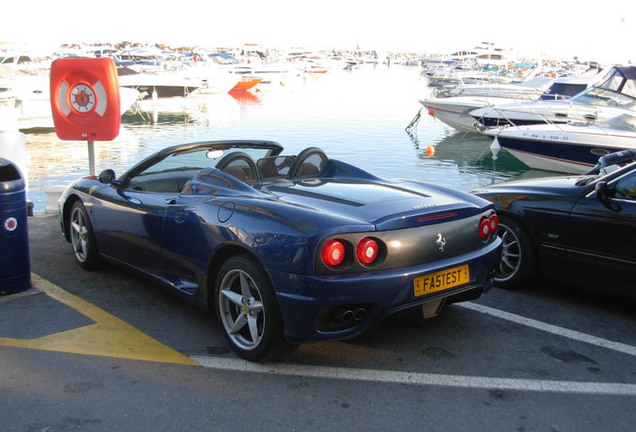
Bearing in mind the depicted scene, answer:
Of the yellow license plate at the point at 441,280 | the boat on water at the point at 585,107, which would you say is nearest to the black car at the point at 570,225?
the yellow license plate at the point at 441,280

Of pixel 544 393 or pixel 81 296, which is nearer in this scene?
pixel 544 393

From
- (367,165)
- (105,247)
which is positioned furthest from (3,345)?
(367,165)

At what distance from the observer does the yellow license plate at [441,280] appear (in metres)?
3.64

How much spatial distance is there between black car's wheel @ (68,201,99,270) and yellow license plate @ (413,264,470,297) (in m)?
3.13

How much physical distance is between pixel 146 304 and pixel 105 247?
2.50 ft

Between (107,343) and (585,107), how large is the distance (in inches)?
681

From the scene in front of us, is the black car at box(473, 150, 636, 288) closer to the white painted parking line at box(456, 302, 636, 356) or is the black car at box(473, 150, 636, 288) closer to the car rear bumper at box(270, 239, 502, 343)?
the white painted parking line at box(456, 302, 636, 356)

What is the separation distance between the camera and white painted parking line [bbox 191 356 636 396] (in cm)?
357

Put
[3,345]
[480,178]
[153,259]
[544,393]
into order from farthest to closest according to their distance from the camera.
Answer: [480,178] < [153,259] < [3,345] < [544,393]

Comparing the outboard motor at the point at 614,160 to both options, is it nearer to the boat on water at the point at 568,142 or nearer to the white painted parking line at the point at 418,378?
the white painted parking line at the point at 418,378

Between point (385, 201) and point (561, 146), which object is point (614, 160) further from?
point (561, 146)

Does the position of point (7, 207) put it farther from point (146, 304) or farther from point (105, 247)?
point (146, 304)

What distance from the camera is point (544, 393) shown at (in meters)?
3.51

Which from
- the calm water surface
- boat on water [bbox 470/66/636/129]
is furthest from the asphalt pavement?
boat on water [bbox 470/66/636/129]
